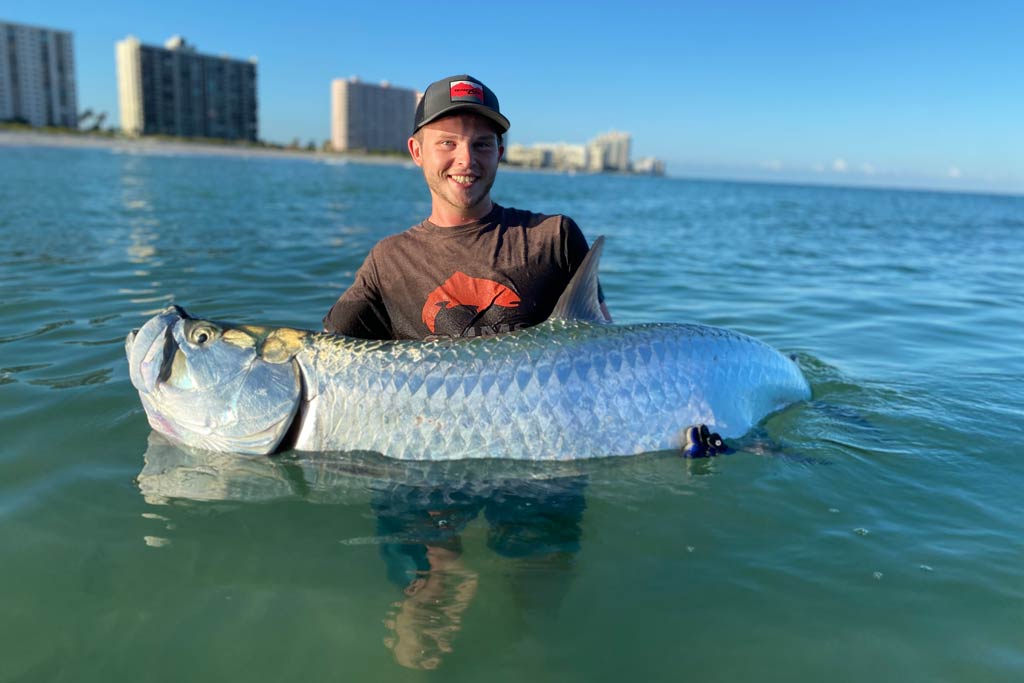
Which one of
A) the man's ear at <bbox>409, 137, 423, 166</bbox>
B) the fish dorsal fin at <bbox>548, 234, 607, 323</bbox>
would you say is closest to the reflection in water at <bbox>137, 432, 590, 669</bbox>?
the fish dorsal fin at <bbox>548, 234, 607, 323</bbox>

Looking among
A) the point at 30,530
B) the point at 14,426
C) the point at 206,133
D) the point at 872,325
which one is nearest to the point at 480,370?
the point at 30,530

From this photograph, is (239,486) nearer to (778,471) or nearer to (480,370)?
(480,370)

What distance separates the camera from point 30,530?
3.02 metres

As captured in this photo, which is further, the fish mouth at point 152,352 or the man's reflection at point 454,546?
the fish mouth at point 152,352

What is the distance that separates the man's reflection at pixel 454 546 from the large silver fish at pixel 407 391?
0.20m

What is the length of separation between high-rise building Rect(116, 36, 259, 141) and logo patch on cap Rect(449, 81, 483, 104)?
129 m

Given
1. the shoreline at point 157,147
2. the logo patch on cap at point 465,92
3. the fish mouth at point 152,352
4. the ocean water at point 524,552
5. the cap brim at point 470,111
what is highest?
the shoreline at point 157,147

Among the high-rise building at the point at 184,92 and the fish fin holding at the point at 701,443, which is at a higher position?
the high-rise building at the point at 184,92

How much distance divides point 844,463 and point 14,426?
509cm

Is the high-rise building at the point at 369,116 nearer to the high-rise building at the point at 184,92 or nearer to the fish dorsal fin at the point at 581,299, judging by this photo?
the high-rise building at the point at 184,92

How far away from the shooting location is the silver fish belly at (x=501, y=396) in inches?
129

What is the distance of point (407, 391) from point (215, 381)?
3.15 feet

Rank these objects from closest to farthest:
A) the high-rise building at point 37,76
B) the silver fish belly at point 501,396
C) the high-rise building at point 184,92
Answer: the silver fish belly at point 501,396 < the high-rise building at point 37,76 < the high-rise building at point 184,92

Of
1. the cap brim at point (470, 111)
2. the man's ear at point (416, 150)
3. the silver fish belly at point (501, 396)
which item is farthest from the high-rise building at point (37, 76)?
the silver fish belly at point (501, 396)
